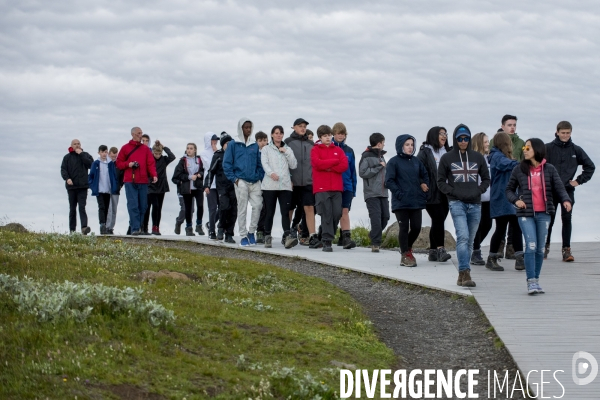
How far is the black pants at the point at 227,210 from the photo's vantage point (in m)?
23.2

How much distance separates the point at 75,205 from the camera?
2833 cm

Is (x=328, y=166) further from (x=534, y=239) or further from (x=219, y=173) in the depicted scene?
(x=534, y=239)

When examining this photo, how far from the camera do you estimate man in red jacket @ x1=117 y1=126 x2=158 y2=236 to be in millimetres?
25391

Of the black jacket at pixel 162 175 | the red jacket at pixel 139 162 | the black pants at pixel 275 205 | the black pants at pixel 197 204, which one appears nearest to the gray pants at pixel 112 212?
the black jacket at pixel 162 175

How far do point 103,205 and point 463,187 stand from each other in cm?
1541

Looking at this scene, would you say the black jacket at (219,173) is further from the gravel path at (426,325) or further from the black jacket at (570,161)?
the black jacket at (570,161)

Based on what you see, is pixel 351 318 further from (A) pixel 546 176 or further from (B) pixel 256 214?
(B) pixel 256 214

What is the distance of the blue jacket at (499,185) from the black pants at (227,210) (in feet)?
25.6

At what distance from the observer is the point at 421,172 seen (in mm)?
18406

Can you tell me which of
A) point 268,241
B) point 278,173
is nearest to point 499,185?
point 278,173

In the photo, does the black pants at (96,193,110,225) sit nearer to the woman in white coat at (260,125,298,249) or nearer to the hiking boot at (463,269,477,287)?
the woman in white coat at (260,125,298,249)

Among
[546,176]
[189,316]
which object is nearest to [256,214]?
[546,176]

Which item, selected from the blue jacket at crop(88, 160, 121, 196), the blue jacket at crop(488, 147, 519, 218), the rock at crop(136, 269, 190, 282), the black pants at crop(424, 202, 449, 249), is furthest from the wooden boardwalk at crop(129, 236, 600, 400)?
the blue jacket at crop(88, 160, 121, 196)

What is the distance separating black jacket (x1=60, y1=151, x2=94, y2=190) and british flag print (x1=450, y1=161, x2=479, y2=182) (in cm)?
1535
